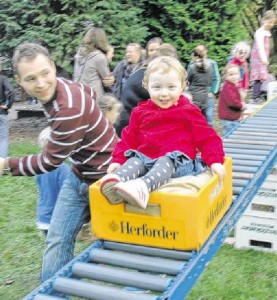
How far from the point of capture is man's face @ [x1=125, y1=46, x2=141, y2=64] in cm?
702

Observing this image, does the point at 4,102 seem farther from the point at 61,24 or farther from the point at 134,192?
the point at 134,192

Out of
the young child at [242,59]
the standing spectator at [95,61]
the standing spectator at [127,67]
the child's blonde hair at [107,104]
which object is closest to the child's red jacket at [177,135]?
the child's blonde hair at [107,104]

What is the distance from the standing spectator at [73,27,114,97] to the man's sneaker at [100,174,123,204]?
407cm

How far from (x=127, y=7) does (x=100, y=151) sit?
7.78 metres

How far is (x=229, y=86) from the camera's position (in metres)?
6.78

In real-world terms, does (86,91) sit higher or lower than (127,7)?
lower

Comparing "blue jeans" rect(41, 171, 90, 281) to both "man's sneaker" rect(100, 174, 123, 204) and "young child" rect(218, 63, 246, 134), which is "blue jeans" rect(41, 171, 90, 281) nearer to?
"man's sneaker" rect(100, 174, 123, 204)

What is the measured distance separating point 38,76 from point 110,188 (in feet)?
2.32

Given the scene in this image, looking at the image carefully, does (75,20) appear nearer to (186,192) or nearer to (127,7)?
(127,7)

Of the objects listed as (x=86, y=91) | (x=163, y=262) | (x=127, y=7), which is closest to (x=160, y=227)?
(x=163, y=262)

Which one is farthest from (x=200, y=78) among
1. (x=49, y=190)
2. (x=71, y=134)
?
(x=71, y=134)

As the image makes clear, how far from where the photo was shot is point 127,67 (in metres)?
7.22

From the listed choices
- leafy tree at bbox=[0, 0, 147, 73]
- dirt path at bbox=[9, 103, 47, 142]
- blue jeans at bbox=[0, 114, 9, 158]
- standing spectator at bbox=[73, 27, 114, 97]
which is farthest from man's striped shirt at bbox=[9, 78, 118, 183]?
dirt path at bbox=[9, 103, 47, 142]

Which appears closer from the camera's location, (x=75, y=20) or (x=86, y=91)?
(x=86, y=91)
